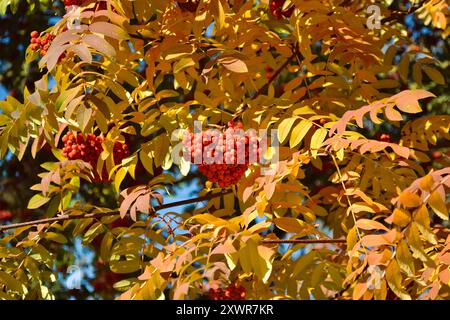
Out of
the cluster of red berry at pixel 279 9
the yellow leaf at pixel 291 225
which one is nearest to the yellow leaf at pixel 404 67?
the cluster of red berry at pixel 279 9

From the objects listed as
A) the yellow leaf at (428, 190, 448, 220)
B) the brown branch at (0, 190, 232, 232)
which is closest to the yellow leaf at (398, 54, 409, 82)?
the brown branch at (0, 190, 232, 232)

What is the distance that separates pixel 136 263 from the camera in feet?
10.3

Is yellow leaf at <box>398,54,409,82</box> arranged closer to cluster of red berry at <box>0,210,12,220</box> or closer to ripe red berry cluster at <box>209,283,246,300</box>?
ripe red berry cluster at <box>209,283,246,300</box>

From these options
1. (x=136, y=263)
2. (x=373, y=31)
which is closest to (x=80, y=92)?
(x=136, y=263)

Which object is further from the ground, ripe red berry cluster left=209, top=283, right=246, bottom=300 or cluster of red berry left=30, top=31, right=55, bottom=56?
cluster of red berry left=30, top=31, right=55, bottom=56

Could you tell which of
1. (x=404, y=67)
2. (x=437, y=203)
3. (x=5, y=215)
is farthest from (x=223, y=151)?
(x=5, y=215)

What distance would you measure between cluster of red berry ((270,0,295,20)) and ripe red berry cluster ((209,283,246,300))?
53.9 inches

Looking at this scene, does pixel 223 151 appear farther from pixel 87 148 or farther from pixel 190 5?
pixel 190 5

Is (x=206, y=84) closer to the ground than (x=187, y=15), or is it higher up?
closer to the ground

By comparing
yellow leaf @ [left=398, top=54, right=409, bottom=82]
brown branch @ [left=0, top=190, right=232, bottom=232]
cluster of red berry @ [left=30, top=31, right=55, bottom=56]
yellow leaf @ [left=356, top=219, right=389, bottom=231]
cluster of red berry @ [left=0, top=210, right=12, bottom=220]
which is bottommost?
cluster of red berry @ [left=0, top=210, right=12, bottom=220]

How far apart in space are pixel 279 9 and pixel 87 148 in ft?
3.69

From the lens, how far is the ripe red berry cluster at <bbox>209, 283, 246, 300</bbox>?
289 cm
